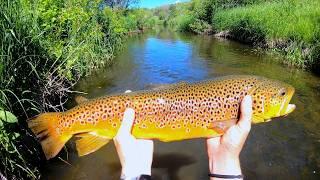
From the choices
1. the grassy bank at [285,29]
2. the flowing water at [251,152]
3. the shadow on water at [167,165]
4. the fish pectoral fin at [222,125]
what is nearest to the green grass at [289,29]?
the grassy bank at [285,29]

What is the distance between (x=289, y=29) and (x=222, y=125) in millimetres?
15069

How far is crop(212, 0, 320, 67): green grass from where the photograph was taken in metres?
14.2

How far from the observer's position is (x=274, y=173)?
6.07 metres

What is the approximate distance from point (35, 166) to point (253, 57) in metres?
14.0

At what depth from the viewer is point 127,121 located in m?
2.61

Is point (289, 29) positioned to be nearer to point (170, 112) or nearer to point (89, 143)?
point (170, 112)

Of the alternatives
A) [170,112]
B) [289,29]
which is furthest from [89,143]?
[289,29]

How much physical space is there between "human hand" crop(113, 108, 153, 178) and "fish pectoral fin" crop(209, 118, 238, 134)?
1.54 feet

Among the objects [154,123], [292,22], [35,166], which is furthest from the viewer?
[292,22]

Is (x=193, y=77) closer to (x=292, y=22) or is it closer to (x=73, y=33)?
(x=73, y=33)

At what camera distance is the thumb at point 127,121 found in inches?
99.0

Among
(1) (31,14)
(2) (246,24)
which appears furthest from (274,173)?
(2) (246,24)

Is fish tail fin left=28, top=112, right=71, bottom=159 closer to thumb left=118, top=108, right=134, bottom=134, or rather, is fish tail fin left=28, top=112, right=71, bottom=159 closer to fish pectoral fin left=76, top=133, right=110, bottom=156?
fish pectoral fin left=76, top=133, right=110, bottom=156

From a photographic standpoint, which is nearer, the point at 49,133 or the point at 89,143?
the point at 89,143
